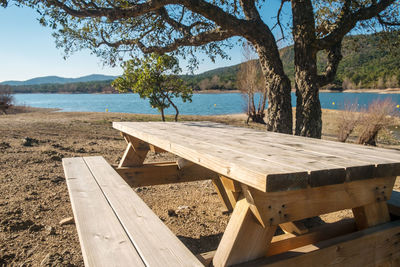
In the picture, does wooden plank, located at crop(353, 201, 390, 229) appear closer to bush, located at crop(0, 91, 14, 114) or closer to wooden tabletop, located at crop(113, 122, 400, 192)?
wooden tabletop, located at crop(113, 122, 400, 192)

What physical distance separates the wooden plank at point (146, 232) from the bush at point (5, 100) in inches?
1011

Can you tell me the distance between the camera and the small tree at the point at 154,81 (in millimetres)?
10711

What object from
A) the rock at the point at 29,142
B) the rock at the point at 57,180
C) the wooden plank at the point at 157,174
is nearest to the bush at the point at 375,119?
the wooden plank at the point at 157,174

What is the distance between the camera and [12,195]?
3.16m

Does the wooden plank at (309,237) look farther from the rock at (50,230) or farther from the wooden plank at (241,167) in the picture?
the rock at (50,230)

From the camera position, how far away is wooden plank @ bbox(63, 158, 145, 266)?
996mm

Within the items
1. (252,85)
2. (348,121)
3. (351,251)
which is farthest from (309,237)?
(252,85)

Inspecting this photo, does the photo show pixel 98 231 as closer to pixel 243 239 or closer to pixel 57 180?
pixel 243 239

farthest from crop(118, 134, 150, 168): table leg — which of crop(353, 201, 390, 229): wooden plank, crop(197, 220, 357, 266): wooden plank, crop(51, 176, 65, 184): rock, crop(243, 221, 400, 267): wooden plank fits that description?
crop(353, 201, 390, 229): wooden plank

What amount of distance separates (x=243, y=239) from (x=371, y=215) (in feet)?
2.71

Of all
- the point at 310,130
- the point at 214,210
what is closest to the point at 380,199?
the point at 214,210

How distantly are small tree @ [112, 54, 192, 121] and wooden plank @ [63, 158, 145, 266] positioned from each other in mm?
9140

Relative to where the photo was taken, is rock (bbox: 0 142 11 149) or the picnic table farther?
rock (bbox: 0 142 11 149)

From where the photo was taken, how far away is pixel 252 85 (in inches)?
656
